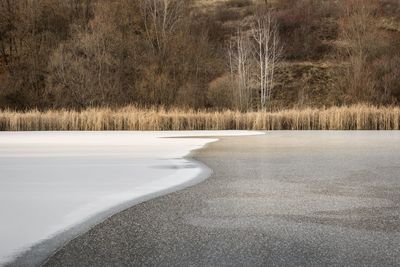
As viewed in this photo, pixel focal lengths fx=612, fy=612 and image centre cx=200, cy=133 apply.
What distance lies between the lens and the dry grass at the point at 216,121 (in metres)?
17.5

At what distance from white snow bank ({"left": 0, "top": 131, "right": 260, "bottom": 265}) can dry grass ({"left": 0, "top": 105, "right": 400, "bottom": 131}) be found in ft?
25.6

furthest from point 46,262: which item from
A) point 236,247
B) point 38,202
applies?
point 38,202

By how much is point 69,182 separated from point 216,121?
1241 cm

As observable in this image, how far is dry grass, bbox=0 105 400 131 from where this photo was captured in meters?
17.5

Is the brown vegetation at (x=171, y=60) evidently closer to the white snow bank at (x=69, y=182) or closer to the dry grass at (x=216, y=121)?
the dry grass at (x=216, y=121)

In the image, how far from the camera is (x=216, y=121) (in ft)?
59.1

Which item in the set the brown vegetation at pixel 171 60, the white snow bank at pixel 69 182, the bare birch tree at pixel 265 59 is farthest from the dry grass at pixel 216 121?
the bare birch tree at pixel 265 59

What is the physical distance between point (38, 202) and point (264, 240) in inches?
77.6

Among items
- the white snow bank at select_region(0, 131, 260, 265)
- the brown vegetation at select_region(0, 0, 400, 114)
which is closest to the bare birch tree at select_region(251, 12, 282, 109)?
the brown vegetation at select_region(0, 0, 400, 114)

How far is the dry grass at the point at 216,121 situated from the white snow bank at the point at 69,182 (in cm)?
779

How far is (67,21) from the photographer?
38.4m

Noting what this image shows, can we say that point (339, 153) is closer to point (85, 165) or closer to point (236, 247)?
point (85, 165)

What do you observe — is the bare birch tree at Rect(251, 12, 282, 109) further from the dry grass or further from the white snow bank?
the white snow bank

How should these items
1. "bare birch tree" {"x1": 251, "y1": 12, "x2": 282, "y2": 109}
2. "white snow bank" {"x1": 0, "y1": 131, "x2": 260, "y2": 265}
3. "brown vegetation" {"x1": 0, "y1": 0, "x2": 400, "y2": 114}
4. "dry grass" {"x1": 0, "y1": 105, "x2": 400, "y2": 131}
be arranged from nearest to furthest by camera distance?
1. "white snow bank" {"x1": 0, "y1": 131, "x2": 260, "y2": 265}
2. "dry grass" {"x1": 0, "y1": 105, "x2": 400, "y2": 131}
3. "bare birch tree" {"x1": 251, "y1": 12, "x2": 282, "y2": 109}
4. "brown vegetation" {"x1": 0, "y1": 0, "x2": 400, "y2": 114}
